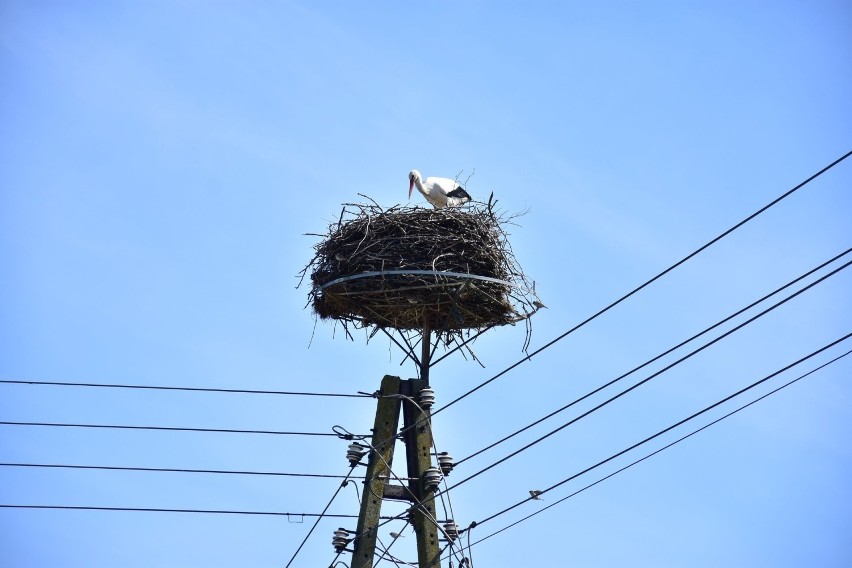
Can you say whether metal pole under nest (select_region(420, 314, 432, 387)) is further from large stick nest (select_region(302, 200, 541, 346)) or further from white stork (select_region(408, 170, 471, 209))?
white stork (select_region(408, 170, 471, 209))

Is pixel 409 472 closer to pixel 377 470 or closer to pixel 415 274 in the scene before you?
pixel 377 470

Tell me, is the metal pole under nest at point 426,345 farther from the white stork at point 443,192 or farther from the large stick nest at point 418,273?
the white stork at point 443,192

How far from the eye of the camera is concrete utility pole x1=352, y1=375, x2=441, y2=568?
9.30 m

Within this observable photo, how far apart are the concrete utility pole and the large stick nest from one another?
0.60 m

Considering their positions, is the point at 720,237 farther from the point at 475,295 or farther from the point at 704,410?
the point at 475,295

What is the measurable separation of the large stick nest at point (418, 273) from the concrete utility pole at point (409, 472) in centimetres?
60

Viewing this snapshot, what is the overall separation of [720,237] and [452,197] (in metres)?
6.58

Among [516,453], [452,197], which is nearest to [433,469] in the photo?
[516,453]

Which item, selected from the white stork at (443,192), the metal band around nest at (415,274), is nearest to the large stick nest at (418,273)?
the metal band around nest at (415,274)

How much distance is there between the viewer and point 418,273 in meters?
10.1

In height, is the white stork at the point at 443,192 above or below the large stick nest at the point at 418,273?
above

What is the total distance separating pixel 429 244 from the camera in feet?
34.2

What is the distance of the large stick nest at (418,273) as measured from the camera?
10125mm

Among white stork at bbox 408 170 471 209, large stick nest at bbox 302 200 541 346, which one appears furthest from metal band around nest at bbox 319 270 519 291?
white stork at bbox 408 170 471 209
